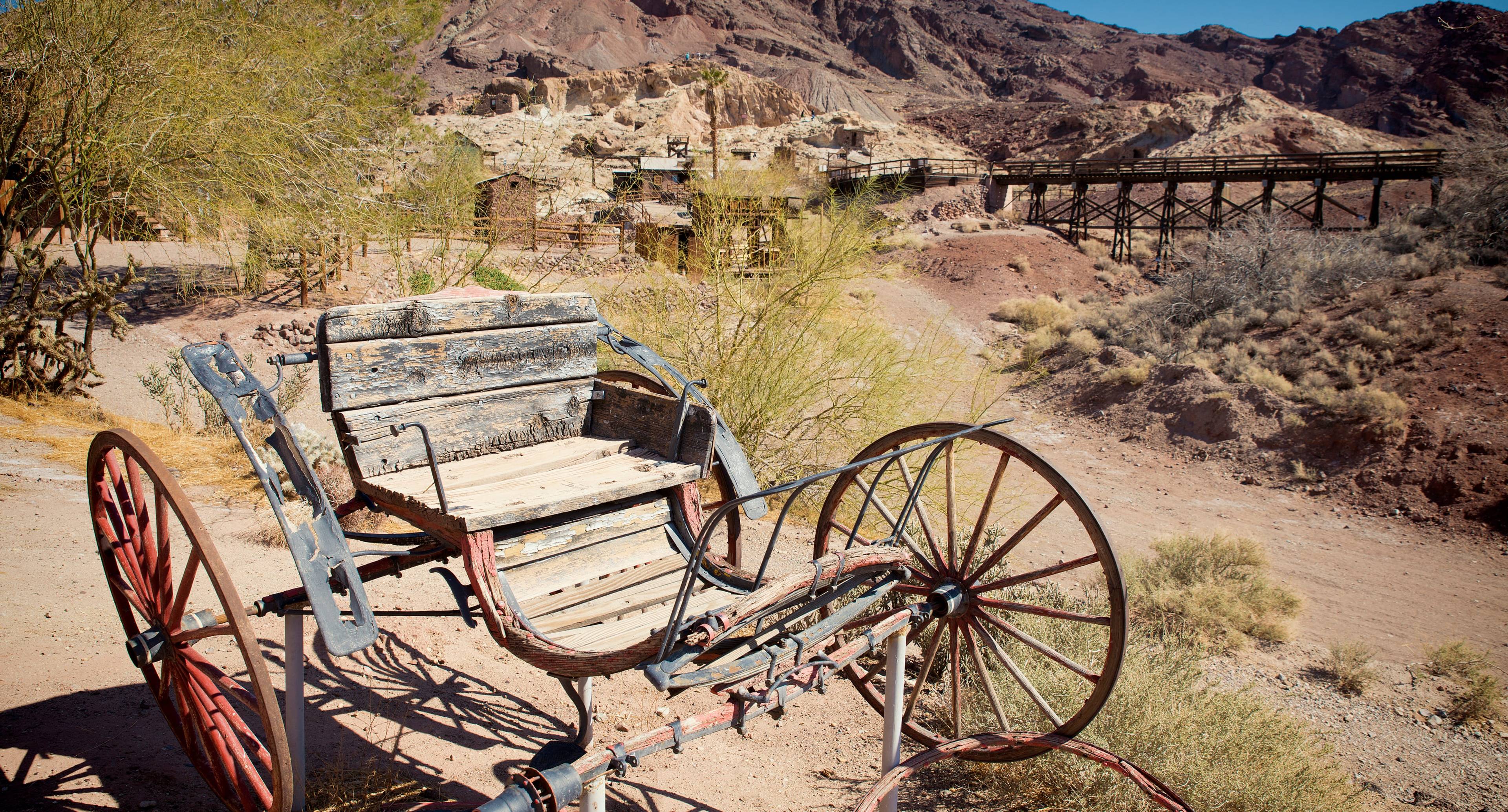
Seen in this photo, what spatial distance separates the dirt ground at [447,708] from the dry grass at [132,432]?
24 cm

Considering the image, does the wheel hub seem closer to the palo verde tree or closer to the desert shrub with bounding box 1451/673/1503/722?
the desert shrub with bounding box 1451/673/1503/722

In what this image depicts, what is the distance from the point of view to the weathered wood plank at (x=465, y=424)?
2.81 m

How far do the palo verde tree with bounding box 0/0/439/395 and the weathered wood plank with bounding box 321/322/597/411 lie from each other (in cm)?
647

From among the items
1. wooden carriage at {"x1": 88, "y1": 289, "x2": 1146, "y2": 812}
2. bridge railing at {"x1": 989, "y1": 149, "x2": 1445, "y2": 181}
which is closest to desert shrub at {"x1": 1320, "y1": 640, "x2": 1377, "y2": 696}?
wooden carriage at {"x1": 88, "y1": 289, "x2": 1146, "y2": 812}

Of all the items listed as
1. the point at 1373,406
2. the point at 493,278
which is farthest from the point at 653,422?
the point at 1373,406

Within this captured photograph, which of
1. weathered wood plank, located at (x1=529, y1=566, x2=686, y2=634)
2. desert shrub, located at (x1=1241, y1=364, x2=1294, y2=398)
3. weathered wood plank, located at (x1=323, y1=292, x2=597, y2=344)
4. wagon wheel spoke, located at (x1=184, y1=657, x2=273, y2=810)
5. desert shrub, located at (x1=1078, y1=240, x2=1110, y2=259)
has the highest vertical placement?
desert shrub, located at (x1=1078, y1=240, x2=1110, y2=259)

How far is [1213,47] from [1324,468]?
373 feet

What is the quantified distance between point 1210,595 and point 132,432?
817 cm

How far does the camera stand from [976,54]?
102 m

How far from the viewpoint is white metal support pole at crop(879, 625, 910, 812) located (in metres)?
2.45

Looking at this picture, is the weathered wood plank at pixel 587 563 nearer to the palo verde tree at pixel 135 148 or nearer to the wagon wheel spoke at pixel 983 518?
the wagon wheel spoke at pixel 983 518

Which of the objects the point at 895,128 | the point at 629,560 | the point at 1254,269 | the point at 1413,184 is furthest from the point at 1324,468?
the point at 895,128

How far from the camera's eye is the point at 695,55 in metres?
94.1

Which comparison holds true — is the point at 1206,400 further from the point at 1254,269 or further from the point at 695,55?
the point at 695,55
